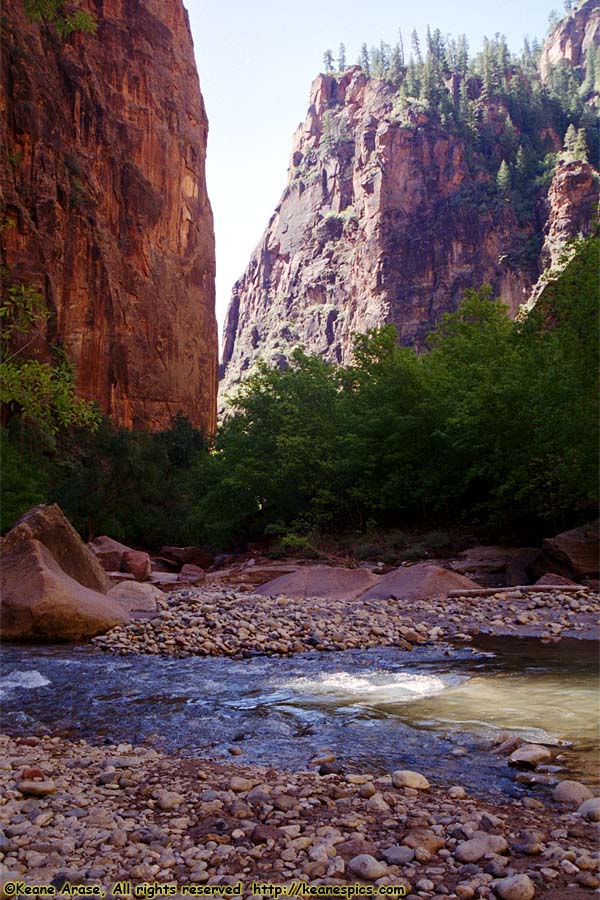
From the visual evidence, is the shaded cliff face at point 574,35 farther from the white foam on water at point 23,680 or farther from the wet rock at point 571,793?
the wet rock at point 571,793

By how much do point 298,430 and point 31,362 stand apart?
1772cm

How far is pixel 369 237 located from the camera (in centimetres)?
10100

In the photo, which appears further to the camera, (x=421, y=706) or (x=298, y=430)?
(x=298, y=430)

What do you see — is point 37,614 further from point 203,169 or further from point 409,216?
point 409,216

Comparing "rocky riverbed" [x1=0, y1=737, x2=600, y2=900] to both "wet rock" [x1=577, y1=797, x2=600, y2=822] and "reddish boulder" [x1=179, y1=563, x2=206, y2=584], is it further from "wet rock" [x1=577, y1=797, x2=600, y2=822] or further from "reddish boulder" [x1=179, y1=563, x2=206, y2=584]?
"reddish boulder" [x1=179, y1=563, x2=206, y2=584]

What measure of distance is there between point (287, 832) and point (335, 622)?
737 centimetres

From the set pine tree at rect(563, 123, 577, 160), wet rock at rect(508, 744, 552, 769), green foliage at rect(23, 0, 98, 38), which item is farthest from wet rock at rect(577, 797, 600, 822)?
pine tree at rect(563, 123, 577, 160)

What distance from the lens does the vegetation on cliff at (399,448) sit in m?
16.5

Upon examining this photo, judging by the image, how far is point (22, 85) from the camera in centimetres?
4162

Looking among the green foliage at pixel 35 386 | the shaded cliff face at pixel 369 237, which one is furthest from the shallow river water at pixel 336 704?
the shaded cliff face at pixel 369 237

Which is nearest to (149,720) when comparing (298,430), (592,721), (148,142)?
(592,721)

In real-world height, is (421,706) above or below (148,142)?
below

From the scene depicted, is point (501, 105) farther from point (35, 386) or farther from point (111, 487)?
point (35, 386)

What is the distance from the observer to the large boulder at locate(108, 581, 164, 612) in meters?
12.4
